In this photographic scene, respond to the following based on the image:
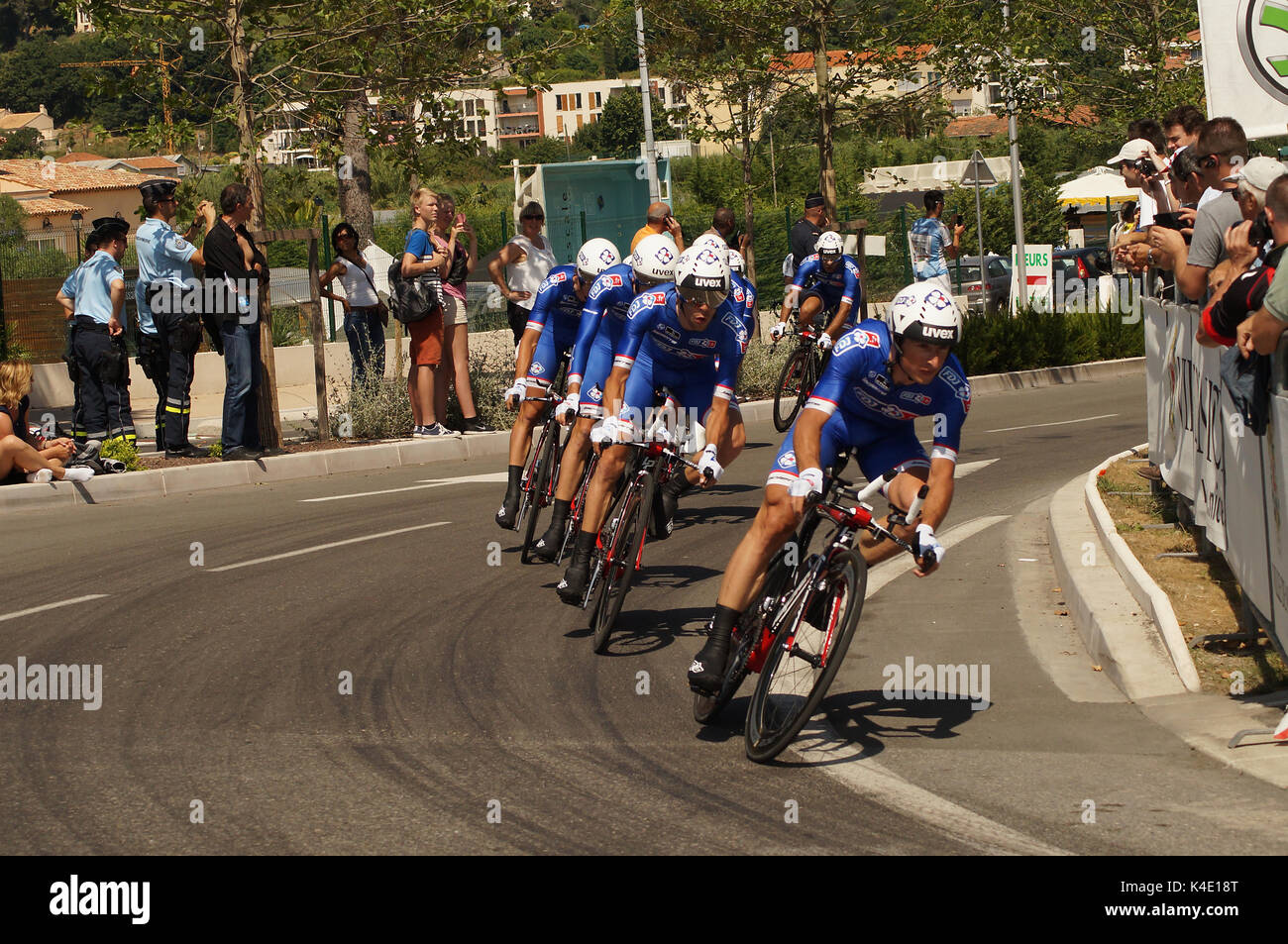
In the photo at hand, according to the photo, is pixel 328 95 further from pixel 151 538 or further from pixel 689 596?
pixel 689 596

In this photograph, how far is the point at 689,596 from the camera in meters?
9.44

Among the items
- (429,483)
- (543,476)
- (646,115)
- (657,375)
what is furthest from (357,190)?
(657,375)

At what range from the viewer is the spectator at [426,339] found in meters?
15.7

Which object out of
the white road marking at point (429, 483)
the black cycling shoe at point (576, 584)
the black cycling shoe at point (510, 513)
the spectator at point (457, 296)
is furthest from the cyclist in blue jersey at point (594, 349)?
the spectator at point (457, 296)

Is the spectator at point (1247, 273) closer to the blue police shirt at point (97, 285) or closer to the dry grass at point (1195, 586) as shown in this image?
the dry grass at point (1195, 586)

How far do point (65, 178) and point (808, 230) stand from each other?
245 ft

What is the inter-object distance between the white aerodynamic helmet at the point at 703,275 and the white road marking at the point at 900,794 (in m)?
2.14

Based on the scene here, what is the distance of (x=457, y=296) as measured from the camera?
16.4m

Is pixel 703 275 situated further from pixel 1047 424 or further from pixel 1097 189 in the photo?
pixel 1097 189

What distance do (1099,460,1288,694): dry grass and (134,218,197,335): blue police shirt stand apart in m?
8.33

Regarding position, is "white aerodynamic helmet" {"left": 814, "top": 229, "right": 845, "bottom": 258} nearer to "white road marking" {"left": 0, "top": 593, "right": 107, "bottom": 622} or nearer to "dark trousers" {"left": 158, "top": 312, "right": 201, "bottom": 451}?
"dark trousers" {"left": 158, "top": 312, "right": 201, "bottom": 451}

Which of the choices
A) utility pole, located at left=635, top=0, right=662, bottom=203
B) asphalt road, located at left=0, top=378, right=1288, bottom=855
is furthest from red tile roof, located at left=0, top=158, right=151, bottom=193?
asphalt road, located at left=0, top=378, right=1288, bottom=855

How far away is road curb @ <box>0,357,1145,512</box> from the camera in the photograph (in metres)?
13.4

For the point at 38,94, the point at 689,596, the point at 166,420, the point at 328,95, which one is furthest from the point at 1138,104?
the point at 38,94
